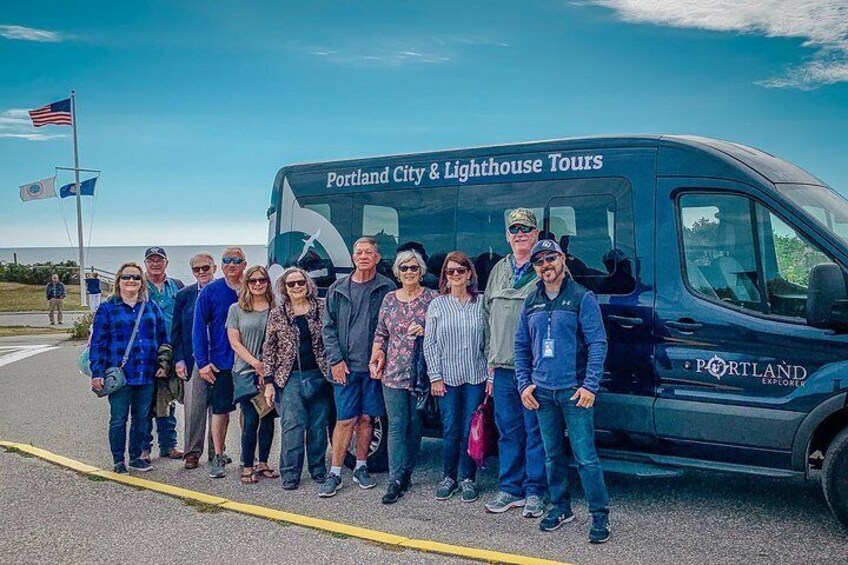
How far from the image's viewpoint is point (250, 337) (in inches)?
277

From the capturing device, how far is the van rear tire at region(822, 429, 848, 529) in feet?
17.6

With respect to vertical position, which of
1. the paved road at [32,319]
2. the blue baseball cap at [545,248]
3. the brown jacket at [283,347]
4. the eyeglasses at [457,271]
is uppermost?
the blue baseball cap at [545,248]

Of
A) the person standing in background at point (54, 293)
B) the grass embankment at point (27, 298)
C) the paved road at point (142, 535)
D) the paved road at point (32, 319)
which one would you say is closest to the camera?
the paved road at point (142, 535)

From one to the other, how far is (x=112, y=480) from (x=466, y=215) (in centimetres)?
356

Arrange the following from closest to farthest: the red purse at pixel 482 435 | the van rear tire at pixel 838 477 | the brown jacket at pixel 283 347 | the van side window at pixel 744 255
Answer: the van rear tire at pixel 838 477
the van side window at pixel 744 255
the red purse at pixel 482 435
the brown jacket at pixel 283 347

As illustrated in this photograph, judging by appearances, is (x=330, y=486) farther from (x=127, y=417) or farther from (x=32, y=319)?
(x=32, y=319)

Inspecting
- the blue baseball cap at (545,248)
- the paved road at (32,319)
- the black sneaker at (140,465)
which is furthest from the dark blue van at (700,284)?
the paved road at (32,319)

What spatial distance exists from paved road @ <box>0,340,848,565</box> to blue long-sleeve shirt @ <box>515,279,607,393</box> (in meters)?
1.00

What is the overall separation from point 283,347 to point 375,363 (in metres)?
0.76

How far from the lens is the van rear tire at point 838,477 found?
5.37m

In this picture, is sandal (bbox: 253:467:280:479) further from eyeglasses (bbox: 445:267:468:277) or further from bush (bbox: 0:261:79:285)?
bush (bbox: 0:261:79:285)

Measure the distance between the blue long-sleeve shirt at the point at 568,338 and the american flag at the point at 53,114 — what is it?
31.2 meters

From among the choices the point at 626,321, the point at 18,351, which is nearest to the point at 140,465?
the point at 626,321

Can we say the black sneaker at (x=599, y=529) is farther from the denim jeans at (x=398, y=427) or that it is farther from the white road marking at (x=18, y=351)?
the white road marking at (x=18, y=351)
